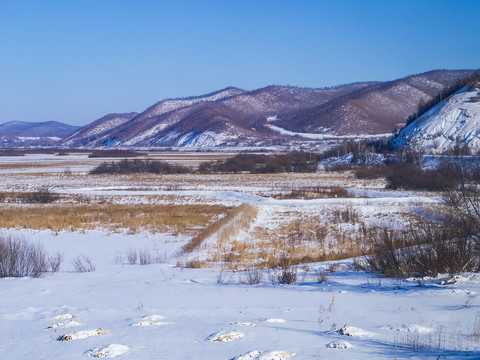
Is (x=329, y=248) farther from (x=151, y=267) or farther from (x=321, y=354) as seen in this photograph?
(x=321, y=354)

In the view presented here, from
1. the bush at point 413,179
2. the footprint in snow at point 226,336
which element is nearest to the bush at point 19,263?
the footprint in snow at point 226,336

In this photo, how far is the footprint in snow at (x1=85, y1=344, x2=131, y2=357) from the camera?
565 cm

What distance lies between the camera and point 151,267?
1298 cm

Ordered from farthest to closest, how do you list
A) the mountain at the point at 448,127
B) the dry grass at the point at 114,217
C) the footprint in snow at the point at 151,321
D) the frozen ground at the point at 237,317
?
the mountain at the point at 448,127 → the dry grass at the point at 114,217 → the footprint in snow at the point at 151,321 → the frozen ground at the point at 237,317

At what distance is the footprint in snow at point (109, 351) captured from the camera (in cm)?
565

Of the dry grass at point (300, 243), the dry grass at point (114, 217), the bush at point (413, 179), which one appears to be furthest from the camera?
the bush at point (413, 179)

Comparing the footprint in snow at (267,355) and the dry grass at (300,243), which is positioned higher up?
the footprint in snow at (267,355)

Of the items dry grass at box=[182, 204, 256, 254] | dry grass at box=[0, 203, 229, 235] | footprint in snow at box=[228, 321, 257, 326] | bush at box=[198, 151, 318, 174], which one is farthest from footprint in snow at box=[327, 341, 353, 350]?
bush at box=[198, 151, 318, 174]

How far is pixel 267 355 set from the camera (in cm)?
521

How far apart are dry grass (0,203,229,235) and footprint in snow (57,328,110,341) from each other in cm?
1496

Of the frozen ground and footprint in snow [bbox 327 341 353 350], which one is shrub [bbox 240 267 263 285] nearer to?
the frozen ground

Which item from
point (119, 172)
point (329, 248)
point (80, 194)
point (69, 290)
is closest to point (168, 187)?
point (80, 194)

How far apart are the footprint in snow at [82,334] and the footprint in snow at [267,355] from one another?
99.5 inches

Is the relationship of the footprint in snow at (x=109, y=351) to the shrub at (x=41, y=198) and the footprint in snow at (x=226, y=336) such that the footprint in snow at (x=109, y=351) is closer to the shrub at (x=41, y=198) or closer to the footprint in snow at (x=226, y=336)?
the footprint in snow at (x=226, y=336)
